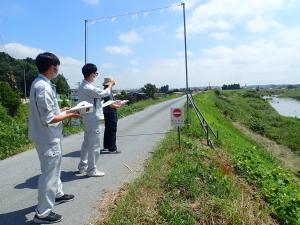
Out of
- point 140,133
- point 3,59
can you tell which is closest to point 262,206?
point 140,133

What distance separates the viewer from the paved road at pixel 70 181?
5098 millimetres

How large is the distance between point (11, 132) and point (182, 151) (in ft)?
17.9

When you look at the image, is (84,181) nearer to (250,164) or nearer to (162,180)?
(162,180)

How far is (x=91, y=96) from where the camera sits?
6531 mm

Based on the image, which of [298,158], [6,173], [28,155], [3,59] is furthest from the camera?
[3,59]

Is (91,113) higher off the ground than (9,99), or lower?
lower

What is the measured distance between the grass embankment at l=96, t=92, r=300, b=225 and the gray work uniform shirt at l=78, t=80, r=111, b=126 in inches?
50.9

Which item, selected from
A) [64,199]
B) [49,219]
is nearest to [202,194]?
[64,199]

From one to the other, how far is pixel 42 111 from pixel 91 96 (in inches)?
82.2

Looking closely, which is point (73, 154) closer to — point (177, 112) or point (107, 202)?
point (177, 112)

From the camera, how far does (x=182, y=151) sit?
863 cm

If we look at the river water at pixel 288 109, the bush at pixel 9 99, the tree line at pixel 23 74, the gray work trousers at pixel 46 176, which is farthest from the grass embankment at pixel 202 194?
the tree line at pixel 23 74

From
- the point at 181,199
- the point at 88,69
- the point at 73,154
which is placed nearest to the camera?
the point at 181,199

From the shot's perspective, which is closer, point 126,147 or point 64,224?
point 64,224
